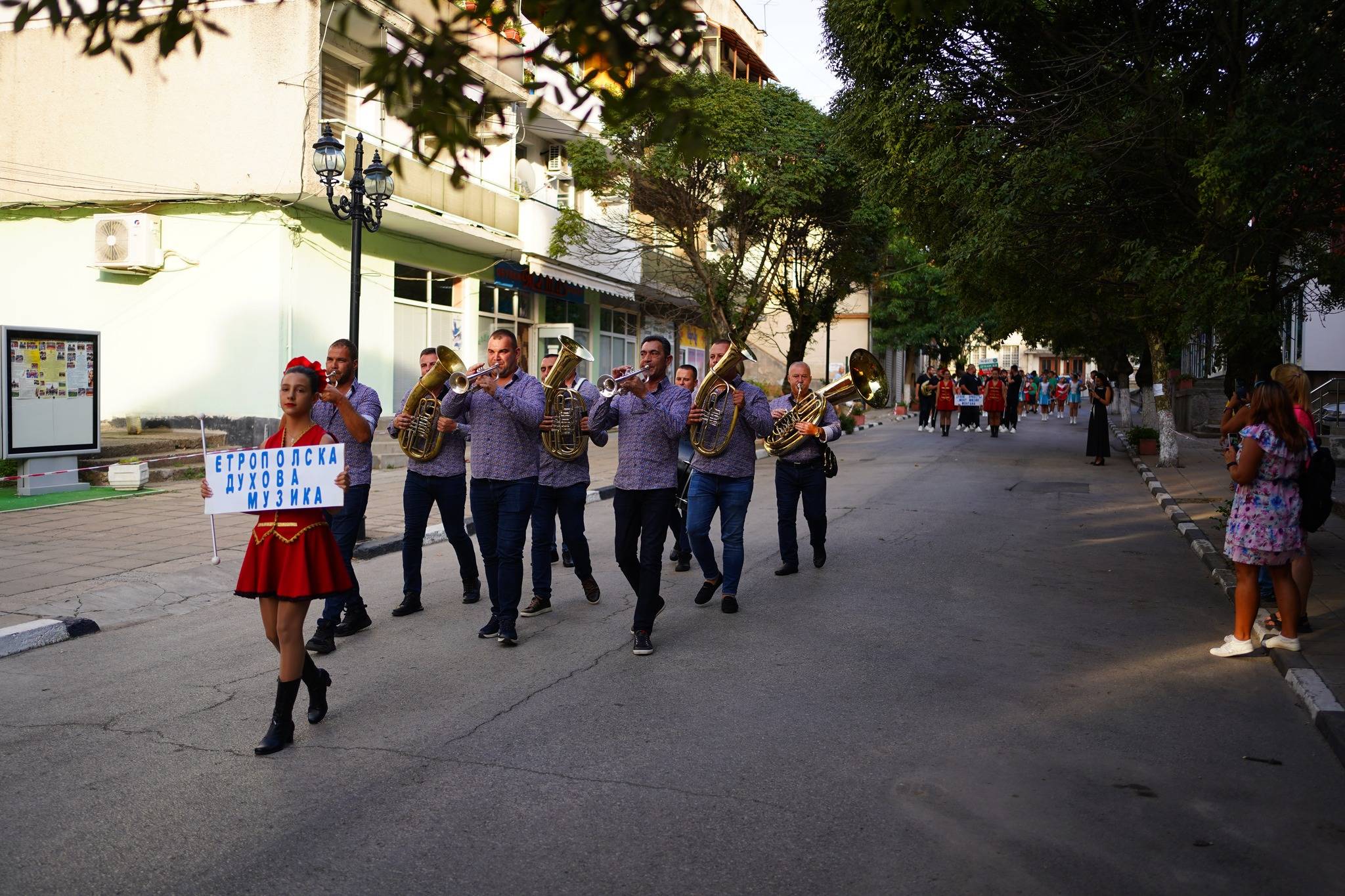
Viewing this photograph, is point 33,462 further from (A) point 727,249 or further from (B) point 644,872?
(A) point 727,249

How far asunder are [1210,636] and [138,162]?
701 inches

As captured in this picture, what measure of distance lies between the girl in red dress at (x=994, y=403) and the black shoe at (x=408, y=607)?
2361 centimetres

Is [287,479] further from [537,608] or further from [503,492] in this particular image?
[537,608]

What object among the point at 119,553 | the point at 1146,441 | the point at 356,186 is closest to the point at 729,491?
the point at 119,553

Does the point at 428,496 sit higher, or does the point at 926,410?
the point at 926,410

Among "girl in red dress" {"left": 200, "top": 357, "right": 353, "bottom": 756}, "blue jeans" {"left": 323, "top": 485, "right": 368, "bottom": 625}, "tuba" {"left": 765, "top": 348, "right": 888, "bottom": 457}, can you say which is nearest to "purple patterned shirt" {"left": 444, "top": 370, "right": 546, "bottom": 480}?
"blue jeans" {"left": 323, "top": 485, "right": 368, "bottom": 625}

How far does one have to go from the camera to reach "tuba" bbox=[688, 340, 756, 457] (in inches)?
312

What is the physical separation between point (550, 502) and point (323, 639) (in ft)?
6.12

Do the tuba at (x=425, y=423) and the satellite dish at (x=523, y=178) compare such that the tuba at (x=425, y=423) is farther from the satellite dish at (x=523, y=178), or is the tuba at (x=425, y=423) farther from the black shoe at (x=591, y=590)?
the satellite dish at (x=523, y=178)

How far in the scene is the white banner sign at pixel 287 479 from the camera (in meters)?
5.09

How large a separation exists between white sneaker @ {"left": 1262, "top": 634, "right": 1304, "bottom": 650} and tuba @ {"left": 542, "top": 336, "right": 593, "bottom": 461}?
4528 mm

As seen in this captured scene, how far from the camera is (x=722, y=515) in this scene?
816 cm

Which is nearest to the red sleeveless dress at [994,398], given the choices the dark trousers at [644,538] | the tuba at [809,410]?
the tuba at [809,410]

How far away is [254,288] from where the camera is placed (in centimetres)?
1817
